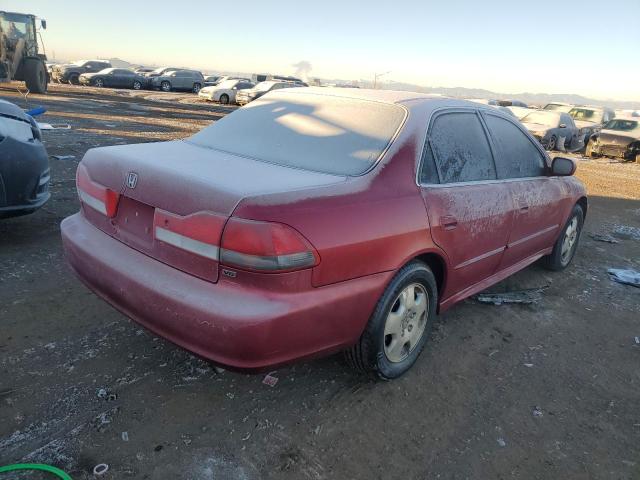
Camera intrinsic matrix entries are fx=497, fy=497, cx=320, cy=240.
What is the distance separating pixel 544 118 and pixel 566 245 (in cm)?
1405

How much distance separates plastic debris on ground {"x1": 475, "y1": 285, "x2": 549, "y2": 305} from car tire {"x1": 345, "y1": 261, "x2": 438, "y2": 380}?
4.15 ft

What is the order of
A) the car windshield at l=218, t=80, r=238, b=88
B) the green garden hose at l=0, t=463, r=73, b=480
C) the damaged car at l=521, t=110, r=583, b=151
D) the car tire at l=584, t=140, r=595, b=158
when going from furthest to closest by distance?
the car windshield at l=218, t=80, r=238, b=88 → the car tire at l=584, t=140, r=595, b=158 → the damaged car at l=521, t=110, r=583, b=151 → the green garden hose at l=0, t=463, r=73, b=480

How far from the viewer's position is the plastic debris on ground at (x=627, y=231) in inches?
267

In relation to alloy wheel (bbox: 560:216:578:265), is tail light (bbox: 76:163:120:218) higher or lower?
higher

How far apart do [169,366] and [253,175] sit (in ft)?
4.09

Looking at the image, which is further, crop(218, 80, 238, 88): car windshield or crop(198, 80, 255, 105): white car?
crop(218, 80, 238, 88): car windshield

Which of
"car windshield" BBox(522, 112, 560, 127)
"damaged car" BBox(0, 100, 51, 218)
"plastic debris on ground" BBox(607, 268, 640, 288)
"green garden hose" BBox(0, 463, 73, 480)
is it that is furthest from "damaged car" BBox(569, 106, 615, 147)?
"green garden hose" BBox(0, 463, 73, 480)

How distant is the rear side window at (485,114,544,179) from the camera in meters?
3.61

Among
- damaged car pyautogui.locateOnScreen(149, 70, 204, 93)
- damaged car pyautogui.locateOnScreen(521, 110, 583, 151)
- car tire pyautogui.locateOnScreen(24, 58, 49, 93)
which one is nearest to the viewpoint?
damaged car pyautogui.locateOnScreen(521, 110, 583, 151)

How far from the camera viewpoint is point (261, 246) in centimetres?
204

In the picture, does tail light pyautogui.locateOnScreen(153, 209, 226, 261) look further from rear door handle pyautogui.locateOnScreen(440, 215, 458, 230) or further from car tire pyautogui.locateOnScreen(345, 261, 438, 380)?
rear door handle pyautogui.locateOnScreen(440, 215, 458, 230)

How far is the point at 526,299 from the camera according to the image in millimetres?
4195

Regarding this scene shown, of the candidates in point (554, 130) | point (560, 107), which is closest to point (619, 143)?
point (554, 130)

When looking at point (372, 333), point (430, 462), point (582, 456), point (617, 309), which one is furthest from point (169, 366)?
point (617, 309)
